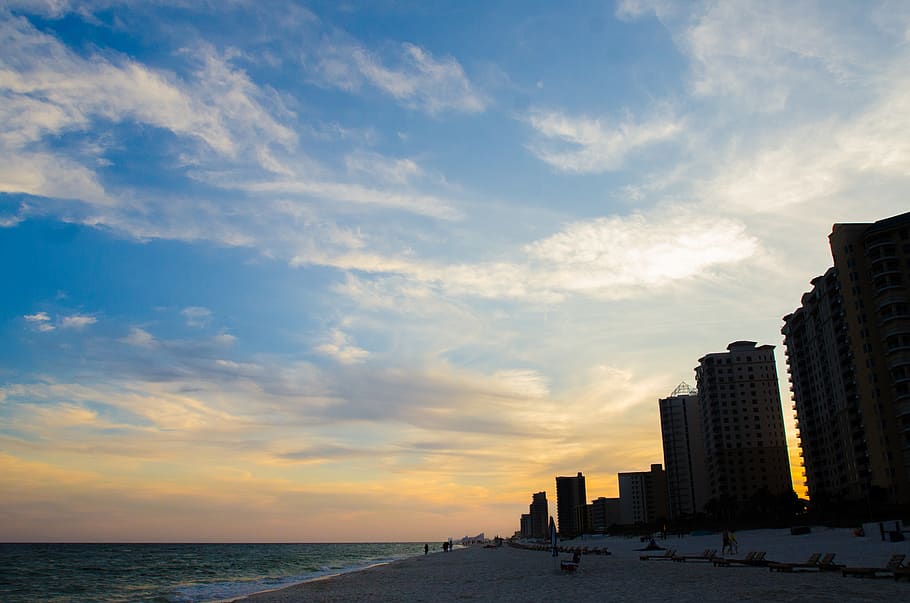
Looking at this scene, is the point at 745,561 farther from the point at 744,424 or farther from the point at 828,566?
the point at 744,424

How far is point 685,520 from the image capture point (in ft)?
601

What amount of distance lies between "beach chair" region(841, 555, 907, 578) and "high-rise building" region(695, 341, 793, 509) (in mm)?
155048

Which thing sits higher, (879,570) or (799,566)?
(879,570)

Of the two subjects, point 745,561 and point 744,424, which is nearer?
point 745,561

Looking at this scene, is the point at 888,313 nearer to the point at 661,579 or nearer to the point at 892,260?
the point at 892,260

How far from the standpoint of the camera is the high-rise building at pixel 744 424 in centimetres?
17600

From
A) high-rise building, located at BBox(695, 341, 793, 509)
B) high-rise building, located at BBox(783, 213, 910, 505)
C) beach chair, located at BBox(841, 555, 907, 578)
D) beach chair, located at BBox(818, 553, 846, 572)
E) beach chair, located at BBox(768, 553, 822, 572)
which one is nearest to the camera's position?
beach chair, located at BBox(841, 555, 907, 578)

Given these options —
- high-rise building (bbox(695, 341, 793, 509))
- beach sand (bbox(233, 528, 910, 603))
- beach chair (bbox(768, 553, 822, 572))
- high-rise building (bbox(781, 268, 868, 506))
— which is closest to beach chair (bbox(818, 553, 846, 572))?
beach chair (bbox(768, 553, 822, 572))

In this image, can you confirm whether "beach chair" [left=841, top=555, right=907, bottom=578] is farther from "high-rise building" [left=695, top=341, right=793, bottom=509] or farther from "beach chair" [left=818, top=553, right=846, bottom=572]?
"high-rise building" [left=695, top=341, right=793, bottom=509]

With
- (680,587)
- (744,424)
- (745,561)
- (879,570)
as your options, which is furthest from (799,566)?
(744,424)

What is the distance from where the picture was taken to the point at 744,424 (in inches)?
7136

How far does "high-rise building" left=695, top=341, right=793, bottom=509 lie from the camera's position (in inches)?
6929

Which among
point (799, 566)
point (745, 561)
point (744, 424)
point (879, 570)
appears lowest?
point (745, 561)

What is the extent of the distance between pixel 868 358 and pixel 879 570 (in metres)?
84.7
